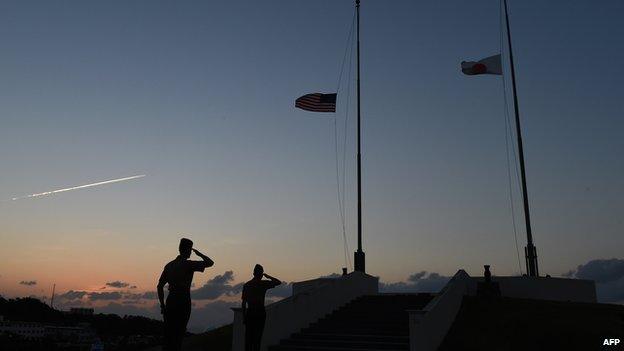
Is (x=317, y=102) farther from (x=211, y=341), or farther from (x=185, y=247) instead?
(x=185, y=247)

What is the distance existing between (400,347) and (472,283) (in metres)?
8.00

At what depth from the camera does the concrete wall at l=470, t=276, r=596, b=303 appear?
19656mm

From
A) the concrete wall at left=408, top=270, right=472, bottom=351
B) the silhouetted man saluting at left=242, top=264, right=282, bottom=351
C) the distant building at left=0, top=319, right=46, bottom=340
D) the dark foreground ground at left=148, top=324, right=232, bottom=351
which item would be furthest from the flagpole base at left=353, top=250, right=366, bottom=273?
the distant building at left=0, top=319, right=46, bottom=340

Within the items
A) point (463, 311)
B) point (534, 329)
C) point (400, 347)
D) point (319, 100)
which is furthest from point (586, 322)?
point (319, 100)

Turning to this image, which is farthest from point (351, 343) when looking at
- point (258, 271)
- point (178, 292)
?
point (178, 292)

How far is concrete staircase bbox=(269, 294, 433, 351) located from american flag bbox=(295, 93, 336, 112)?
1010cm

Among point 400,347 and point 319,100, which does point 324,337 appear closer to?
point 400,347

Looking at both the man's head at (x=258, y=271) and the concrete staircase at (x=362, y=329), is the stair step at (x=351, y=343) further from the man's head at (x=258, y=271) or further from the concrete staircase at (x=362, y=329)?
the man's head at (x=258, y=271)

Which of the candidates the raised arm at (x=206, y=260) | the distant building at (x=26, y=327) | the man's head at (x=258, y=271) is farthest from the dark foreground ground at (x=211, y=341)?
the distant building at (x=26, y=327)

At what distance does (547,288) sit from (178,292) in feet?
55.0

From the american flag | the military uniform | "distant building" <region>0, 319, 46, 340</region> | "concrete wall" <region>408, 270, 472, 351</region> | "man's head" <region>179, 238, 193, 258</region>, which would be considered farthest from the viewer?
"distant building" <region>0, 319, 46, 340</region>

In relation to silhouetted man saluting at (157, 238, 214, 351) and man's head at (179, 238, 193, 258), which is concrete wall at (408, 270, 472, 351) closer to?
silhouetted man saluting at (157, 238, 214, 351)

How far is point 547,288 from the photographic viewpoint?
19688mm

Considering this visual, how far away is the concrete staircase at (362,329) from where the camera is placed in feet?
44.1
